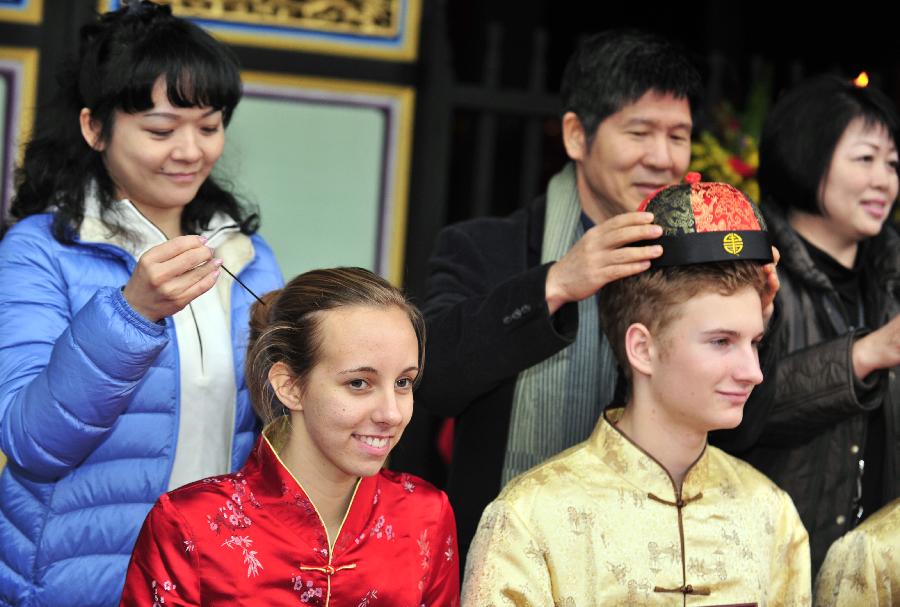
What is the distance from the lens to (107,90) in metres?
2.76

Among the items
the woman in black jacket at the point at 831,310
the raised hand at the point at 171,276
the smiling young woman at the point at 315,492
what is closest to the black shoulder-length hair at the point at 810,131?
the woman in black jacket at the point at 831,310

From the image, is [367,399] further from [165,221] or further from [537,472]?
[165,221]

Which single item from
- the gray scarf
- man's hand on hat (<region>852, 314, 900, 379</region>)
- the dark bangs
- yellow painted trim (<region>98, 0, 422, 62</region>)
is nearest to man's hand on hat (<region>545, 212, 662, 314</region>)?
the gray scarf

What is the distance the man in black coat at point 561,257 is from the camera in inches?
120

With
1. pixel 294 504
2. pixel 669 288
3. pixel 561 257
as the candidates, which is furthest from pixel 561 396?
pixel 294 504

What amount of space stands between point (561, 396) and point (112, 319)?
1107mm

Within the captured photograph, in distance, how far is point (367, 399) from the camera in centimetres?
244

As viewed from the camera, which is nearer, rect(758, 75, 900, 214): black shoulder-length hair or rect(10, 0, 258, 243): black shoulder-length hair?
rect(10, 0, 258, 243): black shoulder-length hair

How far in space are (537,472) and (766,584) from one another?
50 cm

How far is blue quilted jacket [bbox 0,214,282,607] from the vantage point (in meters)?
2.44

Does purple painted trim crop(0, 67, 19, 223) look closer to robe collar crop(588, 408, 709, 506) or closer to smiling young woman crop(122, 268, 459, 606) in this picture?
smiling young woman crop(122, 268, 459, 606)

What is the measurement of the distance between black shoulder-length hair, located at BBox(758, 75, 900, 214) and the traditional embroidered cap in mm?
680

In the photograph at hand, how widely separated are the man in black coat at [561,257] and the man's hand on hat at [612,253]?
0.92 feet

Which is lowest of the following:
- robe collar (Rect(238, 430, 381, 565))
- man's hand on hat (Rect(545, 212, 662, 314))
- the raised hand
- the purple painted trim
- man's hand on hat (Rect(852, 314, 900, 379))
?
robe collar (Rect(238, 430, 381, 565))
